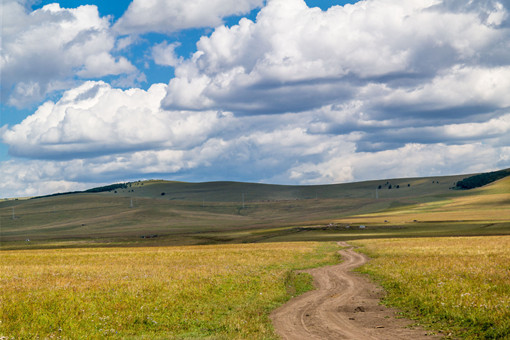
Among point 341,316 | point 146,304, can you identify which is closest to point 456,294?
point 341,316

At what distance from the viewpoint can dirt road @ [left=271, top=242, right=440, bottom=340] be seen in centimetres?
1858

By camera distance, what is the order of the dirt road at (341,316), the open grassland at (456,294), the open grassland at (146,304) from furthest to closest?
the open grassland at (146,304)
the dirt road at (341,316)
the open grassland at (456,294)

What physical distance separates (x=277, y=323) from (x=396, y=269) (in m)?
17.8

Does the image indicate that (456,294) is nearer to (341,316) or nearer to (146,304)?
(341,316)

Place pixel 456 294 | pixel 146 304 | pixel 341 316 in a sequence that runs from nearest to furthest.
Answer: pixel 341 316
pixel 456 294
pixel 146 304

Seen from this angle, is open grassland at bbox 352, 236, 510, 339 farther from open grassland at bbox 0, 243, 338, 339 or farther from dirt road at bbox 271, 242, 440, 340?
open grassland at bbox 0, 243, 338, 339

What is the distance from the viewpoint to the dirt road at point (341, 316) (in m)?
18.6

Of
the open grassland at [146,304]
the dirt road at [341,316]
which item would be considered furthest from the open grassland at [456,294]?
the open grassland at [146,304]

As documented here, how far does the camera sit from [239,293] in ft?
92.2

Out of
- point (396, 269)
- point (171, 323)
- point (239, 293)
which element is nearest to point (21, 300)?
point (171, 323)

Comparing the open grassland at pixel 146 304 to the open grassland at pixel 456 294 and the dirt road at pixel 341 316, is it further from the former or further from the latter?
the open grassland at pixel 456 294

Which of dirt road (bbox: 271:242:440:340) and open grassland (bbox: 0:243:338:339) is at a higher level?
open grassland (bbox: 0:243:338:339)

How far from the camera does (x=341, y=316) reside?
22.0m

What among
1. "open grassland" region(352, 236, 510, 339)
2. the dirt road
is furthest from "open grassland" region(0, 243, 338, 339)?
"open grassland" region(352, 236, 510, 339)
